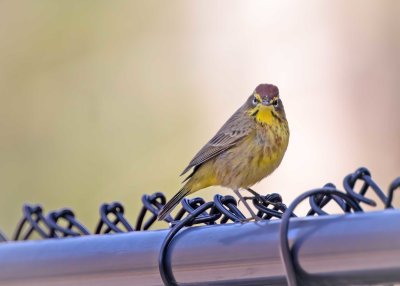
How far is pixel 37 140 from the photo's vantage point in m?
9.66

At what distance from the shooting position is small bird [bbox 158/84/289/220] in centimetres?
461

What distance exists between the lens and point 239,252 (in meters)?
2.17

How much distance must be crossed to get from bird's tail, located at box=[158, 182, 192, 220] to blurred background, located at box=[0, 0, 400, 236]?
212cm

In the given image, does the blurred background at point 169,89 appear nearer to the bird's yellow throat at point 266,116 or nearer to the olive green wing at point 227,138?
the olive green wing at point 227,138

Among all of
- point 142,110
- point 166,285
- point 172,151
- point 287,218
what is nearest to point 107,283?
point 166,285

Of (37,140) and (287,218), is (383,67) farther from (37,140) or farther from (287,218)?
(287,218)

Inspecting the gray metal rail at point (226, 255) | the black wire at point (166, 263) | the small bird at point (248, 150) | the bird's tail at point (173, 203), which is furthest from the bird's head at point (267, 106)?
the black wire at point (166, 263)

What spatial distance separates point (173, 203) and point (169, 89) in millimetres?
5333

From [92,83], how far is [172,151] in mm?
1197

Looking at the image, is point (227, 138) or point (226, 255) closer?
point (226, 255)

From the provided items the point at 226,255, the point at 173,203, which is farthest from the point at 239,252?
the point at 173,203

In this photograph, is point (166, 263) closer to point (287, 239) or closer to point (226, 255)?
point (226, 255)

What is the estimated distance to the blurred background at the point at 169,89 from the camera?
A: 7.39 metres

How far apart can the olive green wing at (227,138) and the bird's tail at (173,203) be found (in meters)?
0.11
